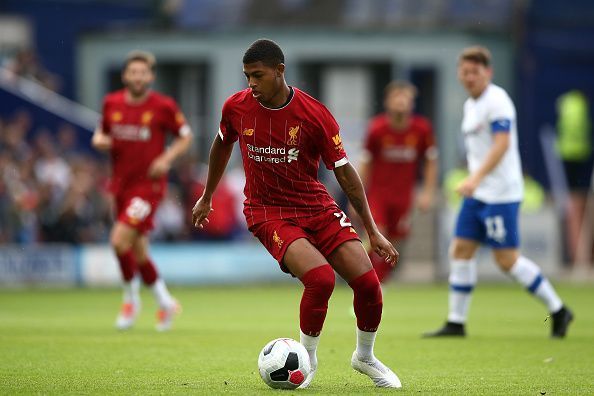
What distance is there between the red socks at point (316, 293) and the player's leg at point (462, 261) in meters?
4.41

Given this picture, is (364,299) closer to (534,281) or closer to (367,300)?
(367,300)

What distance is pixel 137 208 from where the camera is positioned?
1408 centimetres

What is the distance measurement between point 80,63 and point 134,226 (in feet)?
61.0

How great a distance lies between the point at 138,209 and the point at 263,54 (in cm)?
578

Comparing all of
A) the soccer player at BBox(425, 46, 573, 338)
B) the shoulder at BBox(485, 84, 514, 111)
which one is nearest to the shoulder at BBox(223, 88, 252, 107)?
the soccer player at BBox(425, 46, 573, 338)

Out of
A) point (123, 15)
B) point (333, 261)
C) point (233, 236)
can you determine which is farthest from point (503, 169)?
point (123, 15)

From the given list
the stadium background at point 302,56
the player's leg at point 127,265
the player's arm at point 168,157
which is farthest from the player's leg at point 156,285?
the stadium background at point 302,56

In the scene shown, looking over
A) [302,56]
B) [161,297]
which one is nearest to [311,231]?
[161,297]

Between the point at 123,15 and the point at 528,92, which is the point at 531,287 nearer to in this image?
the point at 528,92

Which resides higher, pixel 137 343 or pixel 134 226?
pixel 134 226

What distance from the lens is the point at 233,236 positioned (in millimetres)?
25281

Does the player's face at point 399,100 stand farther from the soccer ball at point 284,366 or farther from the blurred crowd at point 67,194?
the soccer ball at point 284,366

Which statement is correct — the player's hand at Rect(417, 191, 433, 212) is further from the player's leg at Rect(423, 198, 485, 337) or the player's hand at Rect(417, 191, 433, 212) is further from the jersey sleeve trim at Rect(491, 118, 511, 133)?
the jersey sleeve trim at Rect(491, 118, 511, 133)

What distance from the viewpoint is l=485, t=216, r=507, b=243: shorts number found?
12742 millimetres
